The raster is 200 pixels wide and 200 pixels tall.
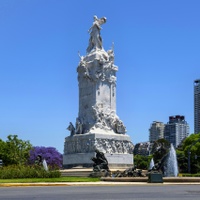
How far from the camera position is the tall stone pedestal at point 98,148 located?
5856 cm

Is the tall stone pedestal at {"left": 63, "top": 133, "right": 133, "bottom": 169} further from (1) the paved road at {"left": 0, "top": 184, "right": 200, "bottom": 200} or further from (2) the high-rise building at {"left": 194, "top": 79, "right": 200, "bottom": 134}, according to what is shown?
(2) the high-rise building at {"left": 194, "top": 79, "right": 200, "bottom": 134}

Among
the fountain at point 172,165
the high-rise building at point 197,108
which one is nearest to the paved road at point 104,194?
the fountain at point 172,165

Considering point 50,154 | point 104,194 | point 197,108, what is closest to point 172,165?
point 104,194

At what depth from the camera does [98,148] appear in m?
58.1

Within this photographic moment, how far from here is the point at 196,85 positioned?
168750mm

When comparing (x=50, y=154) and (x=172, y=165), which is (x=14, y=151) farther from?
(x=172, y=165)

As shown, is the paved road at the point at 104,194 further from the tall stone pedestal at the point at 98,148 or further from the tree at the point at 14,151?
the tree at the point at 14,151

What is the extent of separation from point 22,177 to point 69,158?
71.6ft

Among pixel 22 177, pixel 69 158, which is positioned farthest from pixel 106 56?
pixel 22 177

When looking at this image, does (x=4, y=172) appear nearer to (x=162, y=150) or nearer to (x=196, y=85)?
(x=162, y=150)

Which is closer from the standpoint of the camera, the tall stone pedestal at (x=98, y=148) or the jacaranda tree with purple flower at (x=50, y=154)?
the tall stone pedestal at (x=98, y=148)

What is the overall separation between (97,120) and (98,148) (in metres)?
3.92

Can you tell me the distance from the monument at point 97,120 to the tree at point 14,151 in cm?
1815

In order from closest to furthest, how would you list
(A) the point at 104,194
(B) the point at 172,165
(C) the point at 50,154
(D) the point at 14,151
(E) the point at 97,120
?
(A) the point at 104,194 → (B) the point at 172,165 → (E) the point at 97,120 → (D) the point at 14,151 → (C) the point at 50,154
